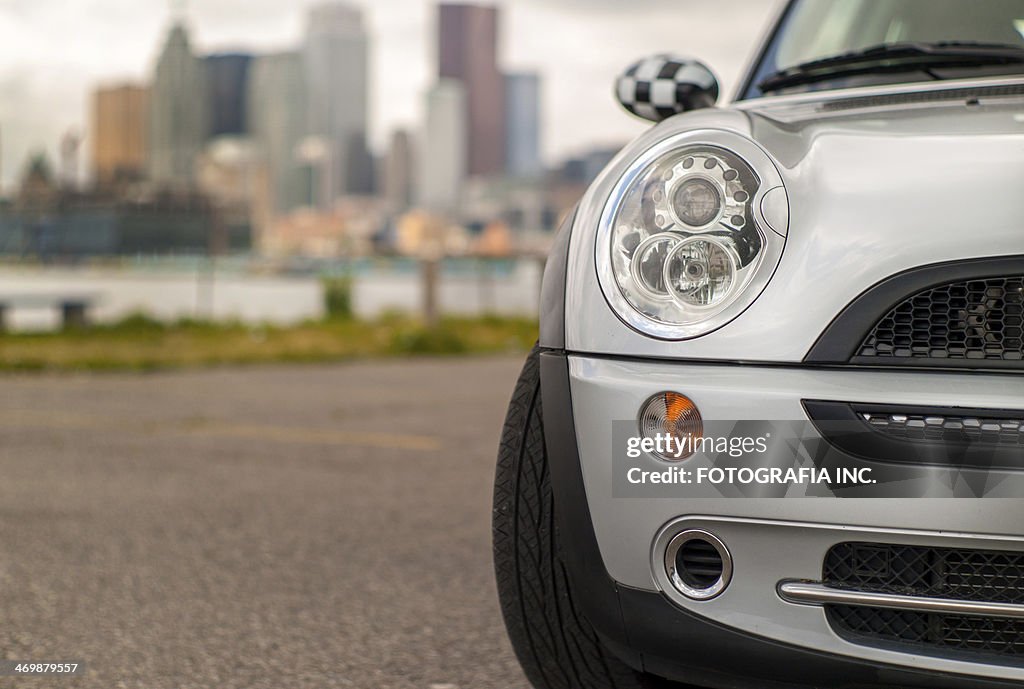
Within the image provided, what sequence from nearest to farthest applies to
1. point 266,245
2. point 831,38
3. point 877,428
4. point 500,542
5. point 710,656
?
point 877,428
point 710,656
point 500,542
point 831,38
point 266,245

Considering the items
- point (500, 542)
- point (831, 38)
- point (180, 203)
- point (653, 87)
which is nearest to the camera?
point (500, 542)

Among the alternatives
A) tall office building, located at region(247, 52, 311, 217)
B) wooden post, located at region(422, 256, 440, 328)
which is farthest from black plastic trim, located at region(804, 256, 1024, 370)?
tall office building, located at region(247, 52, 311, 217)

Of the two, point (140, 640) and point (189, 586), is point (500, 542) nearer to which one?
point (140, 640)

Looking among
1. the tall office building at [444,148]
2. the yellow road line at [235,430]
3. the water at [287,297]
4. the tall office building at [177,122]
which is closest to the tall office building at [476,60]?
the tall office building at [444,148]

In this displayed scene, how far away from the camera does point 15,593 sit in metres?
2.84

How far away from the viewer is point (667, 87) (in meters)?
2.67

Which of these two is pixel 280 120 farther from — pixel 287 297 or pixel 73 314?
pixel 73 314

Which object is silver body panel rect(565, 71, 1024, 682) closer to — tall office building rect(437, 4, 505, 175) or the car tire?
the car tire

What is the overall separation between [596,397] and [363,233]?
3593cm

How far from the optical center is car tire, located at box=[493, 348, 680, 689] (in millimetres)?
1818

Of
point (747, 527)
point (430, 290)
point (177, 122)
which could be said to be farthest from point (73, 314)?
point (177, 122)

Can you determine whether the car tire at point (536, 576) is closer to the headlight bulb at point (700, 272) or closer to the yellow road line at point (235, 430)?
the headlight bulb at point (700, 272)

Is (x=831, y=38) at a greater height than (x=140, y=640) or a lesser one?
greater

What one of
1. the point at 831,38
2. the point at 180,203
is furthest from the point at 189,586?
the point at 180,203
